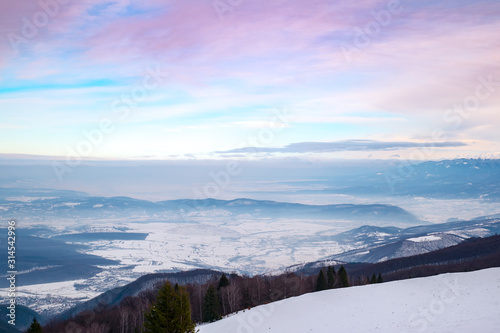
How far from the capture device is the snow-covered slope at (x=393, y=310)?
19.4m

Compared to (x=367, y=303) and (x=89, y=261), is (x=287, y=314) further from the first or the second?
(x=89, y=261)

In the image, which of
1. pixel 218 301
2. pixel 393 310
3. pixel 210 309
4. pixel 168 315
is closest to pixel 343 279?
pixel 218 301

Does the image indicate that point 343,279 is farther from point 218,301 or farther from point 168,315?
point 168,315

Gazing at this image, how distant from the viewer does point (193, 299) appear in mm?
44156

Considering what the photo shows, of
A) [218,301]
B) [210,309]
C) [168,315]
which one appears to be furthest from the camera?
[218,301]

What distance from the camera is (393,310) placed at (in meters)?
23.2

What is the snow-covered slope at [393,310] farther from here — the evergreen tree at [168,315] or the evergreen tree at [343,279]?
the evergreen tree at [343,279]

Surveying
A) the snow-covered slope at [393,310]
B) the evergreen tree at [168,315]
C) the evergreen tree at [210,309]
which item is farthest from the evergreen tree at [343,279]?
the evergreen tree at [168,315]

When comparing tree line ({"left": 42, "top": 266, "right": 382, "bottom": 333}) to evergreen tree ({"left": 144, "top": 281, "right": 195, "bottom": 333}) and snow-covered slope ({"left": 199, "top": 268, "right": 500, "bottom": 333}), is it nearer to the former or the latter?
snow-covered slope ({"left": 199, "top": 268, "right": 500, "bottom": 333})

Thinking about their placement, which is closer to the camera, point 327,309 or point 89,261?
point 327,309

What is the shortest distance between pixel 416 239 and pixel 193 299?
165m

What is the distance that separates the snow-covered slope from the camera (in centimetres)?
1939

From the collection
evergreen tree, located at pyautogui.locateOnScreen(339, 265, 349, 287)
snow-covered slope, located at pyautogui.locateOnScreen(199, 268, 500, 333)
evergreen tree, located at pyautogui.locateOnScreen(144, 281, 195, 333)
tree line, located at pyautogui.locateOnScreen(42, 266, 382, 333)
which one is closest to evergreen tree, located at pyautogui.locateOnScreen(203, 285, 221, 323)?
tree line, located at pyautogui.locateOnScreen(42, 266, 382, 333)

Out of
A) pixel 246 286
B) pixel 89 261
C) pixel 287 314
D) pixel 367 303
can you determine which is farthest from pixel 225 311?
pixel 89 261
